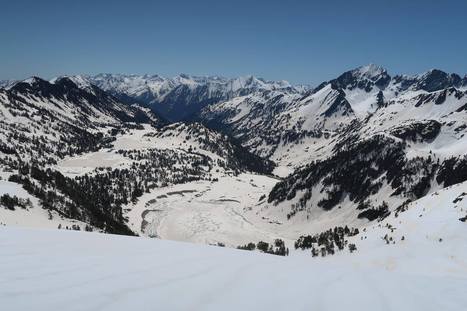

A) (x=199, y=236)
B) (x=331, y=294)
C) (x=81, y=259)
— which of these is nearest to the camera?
(x=331, y=294)

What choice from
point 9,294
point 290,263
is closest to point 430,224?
point 290,263

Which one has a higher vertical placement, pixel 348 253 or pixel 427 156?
pixel 427 156

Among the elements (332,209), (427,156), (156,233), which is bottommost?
(156,233)

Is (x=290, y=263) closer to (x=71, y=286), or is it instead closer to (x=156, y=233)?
(x=71, y=286)

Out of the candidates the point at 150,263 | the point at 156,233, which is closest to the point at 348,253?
the point at 150,263

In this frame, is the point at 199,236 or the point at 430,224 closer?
the point at 430,224

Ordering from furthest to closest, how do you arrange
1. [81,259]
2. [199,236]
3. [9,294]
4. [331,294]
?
[199,236] → [81,259] → [331,294] → [9,294]

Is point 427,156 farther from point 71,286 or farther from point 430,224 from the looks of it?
point 71,286
